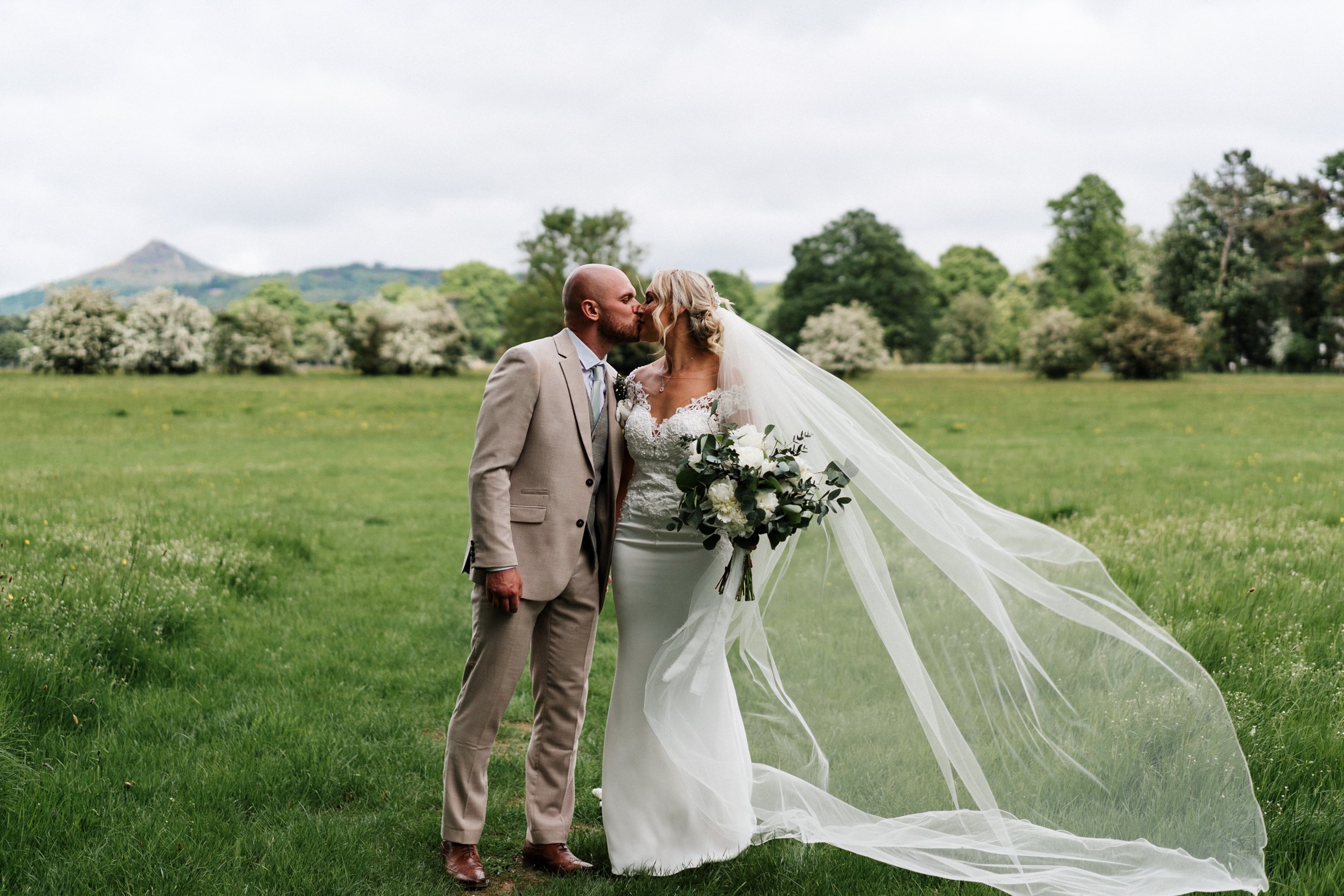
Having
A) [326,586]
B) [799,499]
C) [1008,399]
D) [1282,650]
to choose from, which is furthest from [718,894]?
[1008,399]

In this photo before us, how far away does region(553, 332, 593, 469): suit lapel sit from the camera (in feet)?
14.7

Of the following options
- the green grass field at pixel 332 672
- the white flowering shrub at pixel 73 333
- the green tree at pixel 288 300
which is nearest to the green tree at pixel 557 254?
the white flowering shrub at pixel 73 333

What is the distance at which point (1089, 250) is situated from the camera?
72.2 m

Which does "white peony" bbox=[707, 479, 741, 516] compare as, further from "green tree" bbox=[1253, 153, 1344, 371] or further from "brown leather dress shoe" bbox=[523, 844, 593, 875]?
"green tree" bbox=[1253, 153, 1344, 371]

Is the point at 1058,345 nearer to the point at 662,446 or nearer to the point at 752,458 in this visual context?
the point at 662,446

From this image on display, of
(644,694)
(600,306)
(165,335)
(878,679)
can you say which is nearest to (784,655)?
(878,679)

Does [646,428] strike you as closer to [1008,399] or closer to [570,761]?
[570,761]

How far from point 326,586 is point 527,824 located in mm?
5895

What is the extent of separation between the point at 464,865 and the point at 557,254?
60.9 metres

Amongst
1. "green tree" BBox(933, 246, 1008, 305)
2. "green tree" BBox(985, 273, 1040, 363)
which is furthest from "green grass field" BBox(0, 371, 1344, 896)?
"green tree" BBox(933, 246, 1008, 305)

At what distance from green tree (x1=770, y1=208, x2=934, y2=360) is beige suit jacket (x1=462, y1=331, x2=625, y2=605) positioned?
216ft

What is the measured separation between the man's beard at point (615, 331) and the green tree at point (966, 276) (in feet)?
356

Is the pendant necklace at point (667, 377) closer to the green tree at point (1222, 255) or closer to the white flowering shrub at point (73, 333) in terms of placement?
the white flowering shrub at point (73, 333)

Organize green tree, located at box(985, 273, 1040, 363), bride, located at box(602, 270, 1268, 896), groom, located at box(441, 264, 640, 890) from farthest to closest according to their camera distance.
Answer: green tree, located at box(985, 273, 1040, 363)
groom, located at box(441, 264, 640, 890)
bride, located at box(602, 270, 1268, 896)
